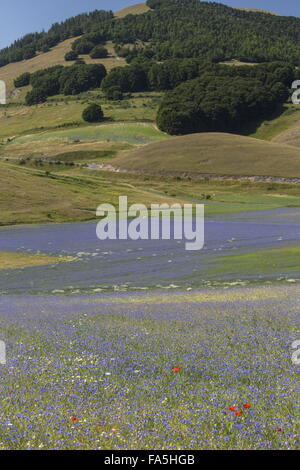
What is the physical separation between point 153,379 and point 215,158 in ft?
409

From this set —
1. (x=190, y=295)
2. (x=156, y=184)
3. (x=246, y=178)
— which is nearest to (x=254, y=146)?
(x=246, y=178)

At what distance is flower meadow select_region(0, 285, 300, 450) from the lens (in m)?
9.48

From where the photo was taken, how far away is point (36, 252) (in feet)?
156

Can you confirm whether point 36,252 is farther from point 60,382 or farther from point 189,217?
point 60,382

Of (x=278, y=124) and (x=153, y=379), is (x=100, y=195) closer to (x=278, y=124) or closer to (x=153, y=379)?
(x=153, y=379)

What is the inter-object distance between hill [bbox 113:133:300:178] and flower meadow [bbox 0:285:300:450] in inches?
3959

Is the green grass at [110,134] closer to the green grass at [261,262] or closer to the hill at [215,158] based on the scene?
the hill at [215,158]

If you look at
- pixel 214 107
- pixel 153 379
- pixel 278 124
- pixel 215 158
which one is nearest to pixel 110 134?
pixel 214 107

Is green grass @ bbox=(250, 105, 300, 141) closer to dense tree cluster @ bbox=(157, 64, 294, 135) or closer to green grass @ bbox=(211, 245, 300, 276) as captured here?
dense tree cluster @ bbox=(157, 64, 294, 135)

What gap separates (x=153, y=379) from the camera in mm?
12773

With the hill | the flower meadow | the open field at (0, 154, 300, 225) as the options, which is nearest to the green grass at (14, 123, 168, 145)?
the hill

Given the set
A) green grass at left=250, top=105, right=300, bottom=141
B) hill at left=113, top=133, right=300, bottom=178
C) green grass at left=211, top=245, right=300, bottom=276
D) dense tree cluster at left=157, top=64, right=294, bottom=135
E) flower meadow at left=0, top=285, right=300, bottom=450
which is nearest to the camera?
flower meadow at left=0, top=285, right=300, bottom=450

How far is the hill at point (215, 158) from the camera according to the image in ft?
403

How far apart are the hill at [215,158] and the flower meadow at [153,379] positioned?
101 metres
